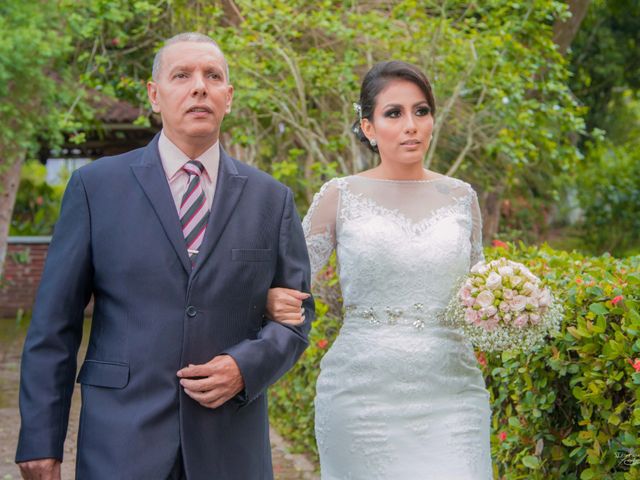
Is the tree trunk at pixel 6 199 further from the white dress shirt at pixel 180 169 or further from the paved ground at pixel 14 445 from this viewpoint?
the white dress shirt at pixel 180 169

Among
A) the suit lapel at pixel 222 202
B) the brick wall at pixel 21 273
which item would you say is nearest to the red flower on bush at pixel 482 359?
the suit lapel at pixel 222 202

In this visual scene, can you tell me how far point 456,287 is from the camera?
3986 mm

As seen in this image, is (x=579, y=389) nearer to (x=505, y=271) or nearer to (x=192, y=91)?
(x=505, y=271)

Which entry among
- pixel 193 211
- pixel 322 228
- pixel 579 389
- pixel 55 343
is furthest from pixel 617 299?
pixel 55 343

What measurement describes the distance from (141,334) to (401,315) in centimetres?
129

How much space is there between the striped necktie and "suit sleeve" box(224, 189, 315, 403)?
0.89 ft

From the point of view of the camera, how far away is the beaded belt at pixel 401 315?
3.97 m

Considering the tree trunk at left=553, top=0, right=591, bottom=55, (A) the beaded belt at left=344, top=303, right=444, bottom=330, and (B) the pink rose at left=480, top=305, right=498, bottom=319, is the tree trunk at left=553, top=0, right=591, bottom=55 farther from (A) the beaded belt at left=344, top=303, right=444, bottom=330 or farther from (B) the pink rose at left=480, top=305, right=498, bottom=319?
(B) the pink rose at left=480, top=305, right=498, bottom=319

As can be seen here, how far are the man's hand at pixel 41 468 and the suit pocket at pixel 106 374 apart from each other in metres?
0.24

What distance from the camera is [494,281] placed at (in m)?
3.75

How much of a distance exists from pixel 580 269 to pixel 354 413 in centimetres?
160

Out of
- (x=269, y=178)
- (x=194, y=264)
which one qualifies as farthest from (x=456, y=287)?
(x=194, y=264)

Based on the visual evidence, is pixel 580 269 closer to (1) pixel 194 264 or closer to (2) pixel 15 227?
(1) pixel 194 264

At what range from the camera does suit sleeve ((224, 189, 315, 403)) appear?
3047 millimetres
